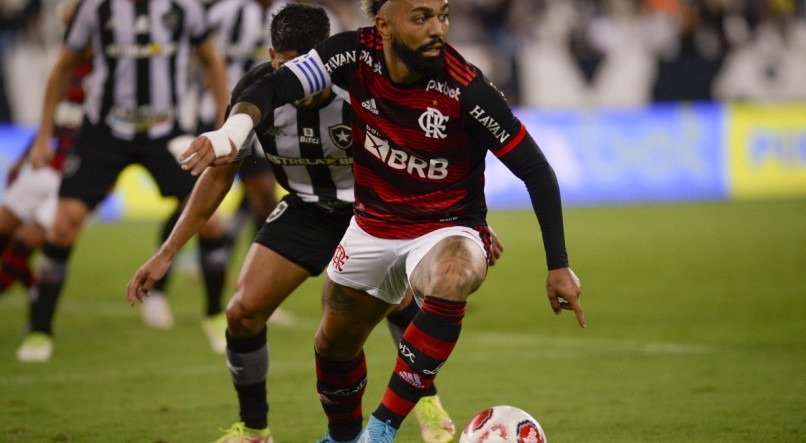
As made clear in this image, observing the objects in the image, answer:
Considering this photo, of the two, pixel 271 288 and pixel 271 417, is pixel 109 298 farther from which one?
pixel 271 288

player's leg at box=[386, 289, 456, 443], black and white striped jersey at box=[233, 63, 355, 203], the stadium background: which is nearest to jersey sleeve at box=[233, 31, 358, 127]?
black and white striped jersey at box=[233, 63, 355, 203]

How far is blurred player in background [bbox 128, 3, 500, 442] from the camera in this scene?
5598mm

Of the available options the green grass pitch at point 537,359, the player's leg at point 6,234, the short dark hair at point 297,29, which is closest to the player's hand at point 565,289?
the green grass pitch at point 537,359

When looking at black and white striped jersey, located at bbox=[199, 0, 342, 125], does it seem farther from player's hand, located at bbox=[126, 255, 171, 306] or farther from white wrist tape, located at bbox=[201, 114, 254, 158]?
white wrist tape, located at bbox=[201, 114, 254, 158]

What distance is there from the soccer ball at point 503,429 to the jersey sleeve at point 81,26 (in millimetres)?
4575

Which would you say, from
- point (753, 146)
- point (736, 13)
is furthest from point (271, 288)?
point (736, 13)

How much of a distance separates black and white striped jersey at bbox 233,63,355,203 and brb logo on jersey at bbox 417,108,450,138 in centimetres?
73

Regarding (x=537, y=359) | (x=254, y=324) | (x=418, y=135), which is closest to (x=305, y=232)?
(x=254, y=324)

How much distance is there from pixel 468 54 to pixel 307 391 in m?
13.4

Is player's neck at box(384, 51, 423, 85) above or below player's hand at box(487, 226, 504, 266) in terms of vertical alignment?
above

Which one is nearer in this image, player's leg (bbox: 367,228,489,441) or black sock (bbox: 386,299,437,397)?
player's leg (bbox: 367,228,489,441)

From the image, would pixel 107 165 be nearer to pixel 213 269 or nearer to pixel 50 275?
pixel 50 275

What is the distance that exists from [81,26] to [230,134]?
4.29m

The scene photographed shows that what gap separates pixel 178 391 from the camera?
723cm
